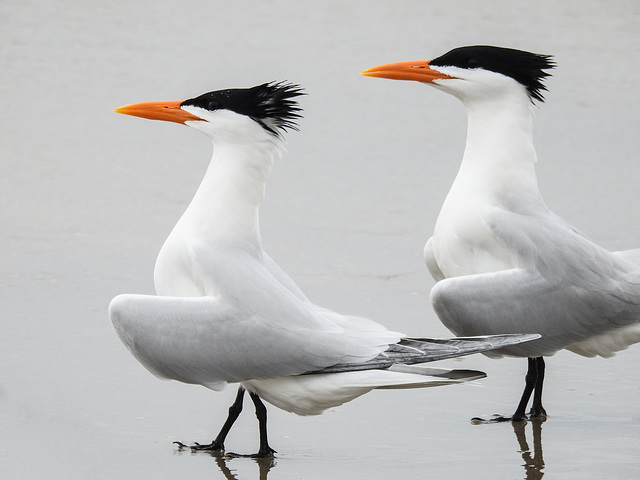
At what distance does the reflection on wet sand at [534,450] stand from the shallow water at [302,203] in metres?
0.01

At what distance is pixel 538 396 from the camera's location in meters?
5.19

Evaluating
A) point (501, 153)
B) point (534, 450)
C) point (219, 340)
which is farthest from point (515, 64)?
point (219, 340)

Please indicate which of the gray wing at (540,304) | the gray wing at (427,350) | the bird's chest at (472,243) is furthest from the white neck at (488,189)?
the gray wing at (427,350)

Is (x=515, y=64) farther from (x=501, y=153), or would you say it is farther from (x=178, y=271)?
(x=178, y=271)

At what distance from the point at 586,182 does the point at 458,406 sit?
3.90 metres

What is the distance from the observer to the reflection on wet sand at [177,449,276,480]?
14.5 ft

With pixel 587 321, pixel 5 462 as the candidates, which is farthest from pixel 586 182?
pixel 5 462

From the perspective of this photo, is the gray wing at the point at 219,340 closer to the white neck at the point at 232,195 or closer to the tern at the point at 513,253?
the white neck at the point at 232,195

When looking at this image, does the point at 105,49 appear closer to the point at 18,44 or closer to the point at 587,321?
the point at 18,44

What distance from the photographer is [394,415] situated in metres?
5.03

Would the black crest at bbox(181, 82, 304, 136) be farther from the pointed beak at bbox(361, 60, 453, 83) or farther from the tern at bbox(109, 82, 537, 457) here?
the pointed beak at bbox(361, 60, 453, 83)

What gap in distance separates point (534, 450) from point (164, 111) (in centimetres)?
194

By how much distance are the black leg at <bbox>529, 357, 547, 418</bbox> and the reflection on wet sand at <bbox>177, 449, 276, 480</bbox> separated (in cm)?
120

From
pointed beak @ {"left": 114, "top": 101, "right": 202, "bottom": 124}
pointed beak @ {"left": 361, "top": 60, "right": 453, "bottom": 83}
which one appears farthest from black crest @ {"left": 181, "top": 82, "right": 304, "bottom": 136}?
pointed beak @ {"left": 361, "top": 60, "right": 453, "bottom": 83}
